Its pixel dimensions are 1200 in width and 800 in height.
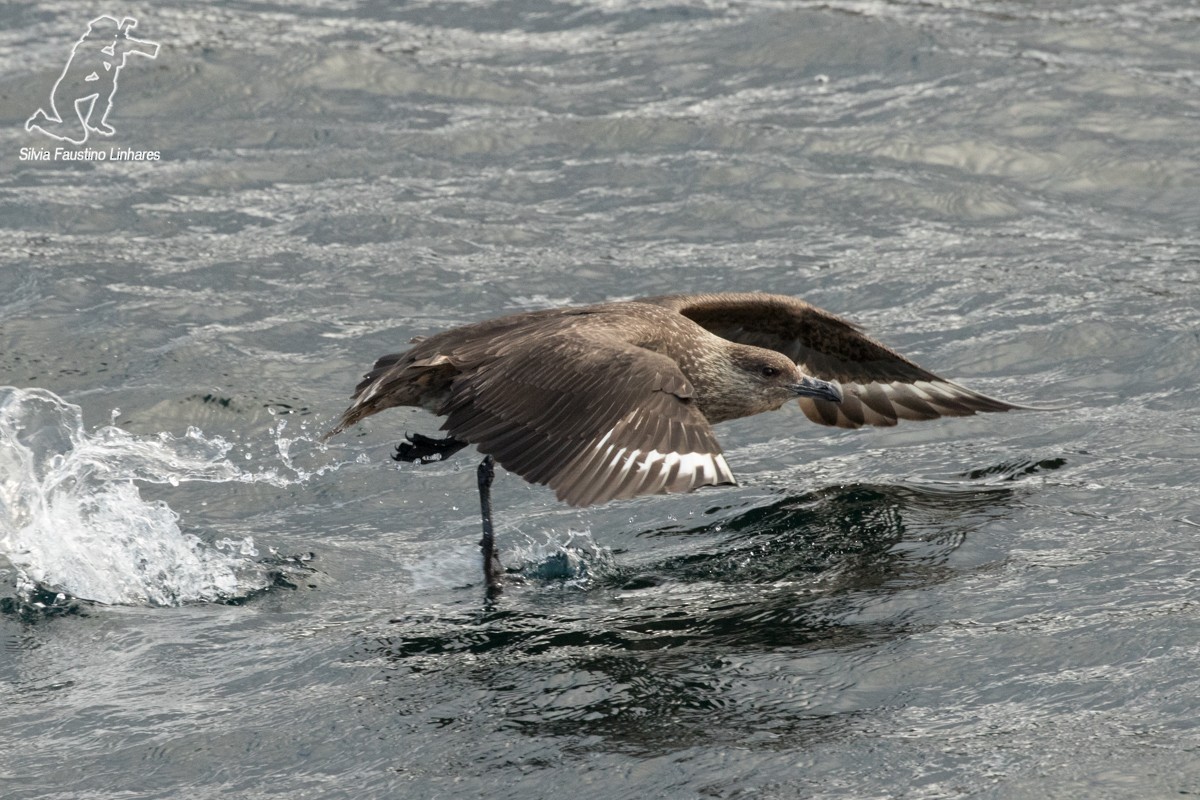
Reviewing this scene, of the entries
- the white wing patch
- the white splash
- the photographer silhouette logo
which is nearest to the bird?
the white wing patch

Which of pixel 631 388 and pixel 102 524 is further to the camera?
pixel 102 524

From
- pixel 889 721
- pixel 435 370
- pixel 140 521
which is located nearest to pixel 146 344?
pixel 140 521

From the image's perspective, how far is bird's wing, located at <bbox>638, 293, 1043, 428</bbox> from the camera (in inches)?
290

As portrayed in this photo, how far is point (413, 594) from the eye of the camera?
243 inches

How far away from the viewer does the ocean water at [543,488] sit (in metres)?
4.92

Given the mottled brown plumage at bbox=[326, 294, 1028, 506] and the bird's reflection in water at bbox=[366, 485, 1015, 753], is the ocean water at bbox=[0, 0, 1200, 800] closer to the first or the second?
the bird's reflection in water at bbox=[366, 485, 1015, 753]

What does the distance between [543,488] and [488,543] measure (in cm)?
109

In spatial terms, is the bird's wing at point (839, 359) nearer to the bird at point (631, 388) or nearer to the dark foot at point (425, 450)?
the bird at point (631, 388)

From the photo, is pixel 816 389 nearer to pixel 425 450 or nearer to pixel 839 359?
pixel 839 359

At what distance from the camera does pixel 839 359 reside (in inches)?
303

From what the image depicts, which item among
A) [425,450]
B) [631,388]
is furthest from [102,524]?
[631,388]

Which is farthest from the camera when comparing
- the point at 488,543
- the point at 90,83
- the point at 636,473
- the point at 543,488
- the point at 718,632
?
the point at 90,83

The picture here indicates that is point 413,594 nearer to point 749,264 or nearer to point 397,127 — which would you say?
point 749,264

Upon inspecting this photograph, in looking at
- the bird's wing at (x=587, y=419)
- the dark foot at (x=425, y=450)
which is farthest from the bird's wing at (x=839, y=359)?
the bird's wing at (x=587, y=419)
